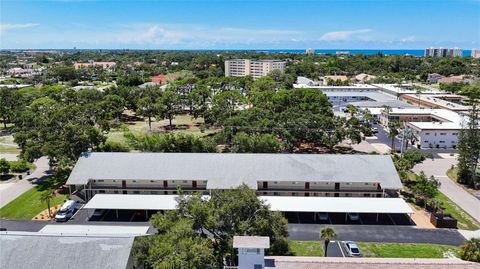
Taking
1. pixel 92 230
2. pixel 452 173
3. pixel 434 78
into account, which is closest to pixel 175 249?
pixel 92 230

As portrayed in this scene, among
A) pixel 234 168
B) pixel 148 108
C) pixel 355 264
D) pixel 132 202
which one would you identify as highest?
pixel 148 108

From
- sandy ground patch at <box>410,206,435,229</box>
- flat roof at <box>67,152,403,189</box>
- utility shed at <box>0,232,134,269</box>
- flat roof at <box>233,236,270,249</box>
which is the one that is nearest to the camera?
flat roof at <box>233,236,270,249</box>

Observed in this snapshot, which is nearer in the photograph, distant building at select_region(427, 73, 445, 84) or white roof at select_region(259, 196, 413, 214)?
white roof at select_region(259, 196, 413, 214)

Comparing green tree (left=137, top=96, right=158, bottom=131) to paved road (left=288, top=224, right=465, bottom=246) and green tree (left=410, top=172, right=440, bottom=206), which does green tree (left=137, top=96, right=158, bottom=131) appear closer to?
paved road (left=288, top=224, right=465, bottom=246)

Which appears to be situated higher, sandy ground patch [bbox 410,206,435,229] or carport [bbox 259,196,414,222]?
carport [bbox 259,196,414,222]

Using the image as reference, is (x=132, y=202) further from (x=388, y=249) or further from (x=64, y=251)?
(x=388, y=249)

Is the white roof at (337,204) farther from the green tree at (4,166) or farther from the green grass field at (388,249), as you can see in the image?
the green tree at (4,166)

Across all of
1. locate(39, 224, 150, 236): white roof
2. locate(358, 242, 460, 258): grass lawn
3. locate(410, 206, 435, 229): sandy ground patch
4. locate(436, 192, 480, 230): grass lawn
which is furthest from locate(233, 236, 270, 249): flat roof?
locate(436, 192, 480, 230): grass lawn
